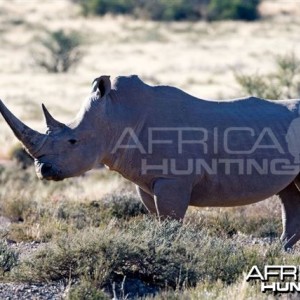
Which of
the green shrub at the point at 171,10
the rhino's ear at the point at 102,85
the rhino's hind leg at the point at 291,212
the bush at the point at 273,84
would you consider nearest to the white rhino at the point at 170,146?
the rhino's ear at the point at 102,85

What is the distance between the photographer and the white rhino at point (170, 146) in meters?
10.1

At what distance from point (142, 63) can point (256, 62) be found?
612 cm

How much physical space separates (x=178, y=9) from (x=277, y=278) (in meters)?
73.3

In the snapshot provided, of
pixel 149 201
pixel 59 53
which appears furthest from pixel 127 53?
pixel 149 201

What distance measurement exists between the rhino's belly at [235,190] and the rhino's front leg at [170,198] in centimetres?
28

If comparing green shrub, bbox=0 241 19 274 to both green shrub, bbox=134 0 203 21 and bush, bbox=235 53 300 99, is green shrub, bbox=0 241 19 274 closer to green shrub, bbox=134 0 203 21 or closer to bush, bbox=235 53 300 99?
bush, bbox=235 53 300 99

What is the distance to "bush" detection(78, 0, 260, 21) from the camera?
79.7 metres

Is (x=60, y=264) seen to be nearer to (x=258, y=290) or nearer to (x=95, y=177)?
(x=258, y=290)

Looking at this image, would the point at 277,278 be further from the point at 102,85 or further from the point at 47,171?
the point at 102,85

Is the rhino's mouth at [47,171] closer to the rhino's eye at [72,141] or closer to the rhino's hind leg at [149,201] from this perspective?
the rhino's eye at [72,141]

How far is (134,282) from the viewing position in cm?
912

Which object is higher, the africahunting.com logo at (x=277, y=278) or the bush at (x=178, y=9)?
the bush at (x=178, y=9)

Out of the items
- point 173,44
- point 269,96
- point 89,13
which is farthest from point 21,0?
point 269,96

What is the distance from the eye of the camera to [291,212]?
11750 mm
